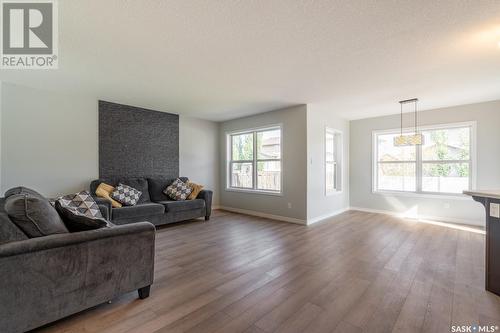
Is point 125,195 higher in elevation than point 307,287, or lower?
higher

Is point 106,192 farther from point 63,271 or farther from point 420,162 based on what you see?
point 420,162

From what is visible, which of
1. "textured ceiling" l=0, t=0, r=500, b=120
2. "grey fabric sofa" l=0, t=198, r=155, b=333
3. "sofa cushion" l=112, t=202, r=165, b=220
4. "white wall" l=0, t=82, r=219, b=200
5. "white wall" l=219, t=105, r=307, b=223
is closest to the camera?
"grey fabric sofa" l=0, t=198, r=155, b=333

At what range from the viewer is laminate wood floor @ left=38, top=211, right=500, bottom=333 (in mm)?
1697

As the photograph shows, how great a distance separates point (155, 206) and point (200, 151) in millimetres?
2215

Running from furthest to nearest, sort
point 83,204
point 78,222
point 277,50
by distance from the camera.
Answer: point 83,204 → point 277,50 → point 78,222

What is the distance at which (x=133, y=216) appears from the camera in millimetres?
3928

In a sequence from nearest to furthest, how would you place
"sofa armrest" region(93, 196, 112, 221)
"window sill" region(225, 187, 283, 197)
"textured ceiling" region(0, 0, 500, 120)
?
"textured ceiling" region(0, 0, 500, 120) < "sofa armrest" region(93, 196, 112, 221) < "window sill" region(225, 187, 283, 197)

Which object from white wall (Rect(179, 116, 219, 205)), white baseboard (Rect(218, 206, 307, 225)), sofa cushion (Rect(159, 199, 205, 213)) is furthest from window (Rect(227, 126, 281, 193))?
sofa cushion (Rect(159, 199, 205, 213))

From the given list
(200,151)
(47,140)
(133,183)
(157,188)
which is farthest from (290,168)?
(47,140)

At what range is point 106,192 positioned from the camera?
4031 mm

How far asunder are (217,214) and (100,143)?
291cm

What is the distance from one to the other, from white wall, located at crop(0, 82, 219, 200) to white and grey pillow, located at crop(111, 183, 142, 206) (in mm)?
636

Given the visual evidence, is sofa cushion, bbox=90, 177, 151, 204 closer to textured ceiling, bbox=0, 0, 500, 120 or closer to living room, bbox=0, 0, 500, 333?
Answer: living room, bbox=0, 0, 500, 333

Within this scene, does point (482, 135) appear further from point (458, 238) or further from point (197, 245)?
point (197, 245)
